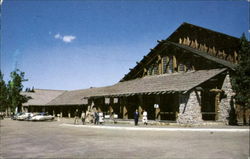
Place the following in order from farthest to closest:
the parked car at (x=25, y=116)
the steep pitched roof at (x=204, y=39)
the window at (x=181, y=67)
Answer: the parked car at (x=25, y=116), the steep pitched roof at (x=204, y=39), the window at (x=181, y=67)

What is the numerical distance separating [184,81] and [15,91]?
50.4 meters

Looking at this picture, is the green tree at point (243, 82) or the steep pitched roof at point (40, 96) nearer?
the green tree at point (243, 82)

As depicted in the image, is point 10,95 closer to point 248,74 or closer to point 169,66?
point 169,66

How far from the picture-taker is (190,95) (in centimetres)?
2611

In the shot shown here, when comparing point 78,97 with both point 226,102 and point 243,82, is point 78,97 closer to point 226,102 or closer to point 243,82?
point 226,102

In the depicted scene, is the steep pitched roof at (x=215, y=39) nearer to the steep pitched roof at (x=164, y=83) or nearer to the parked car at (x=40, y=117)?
the steep pitched roof at (x=164, y=83)

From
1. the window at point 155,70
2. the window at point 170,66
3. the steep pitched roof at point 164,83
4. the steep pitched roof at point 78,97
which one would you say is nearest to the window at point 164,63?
the window at point 170,66

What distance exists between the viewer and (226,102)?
27.8 metres

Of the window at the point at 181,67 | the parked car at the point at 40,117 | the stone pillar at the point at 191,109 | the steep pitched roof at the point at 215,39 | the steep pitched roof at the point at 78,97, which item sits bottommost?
the parked car at the point at 40,117

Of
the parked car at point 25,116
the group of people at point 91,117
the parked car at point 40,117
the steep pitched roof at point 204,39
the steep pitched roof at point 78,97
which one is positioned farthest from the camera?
the steep pitched roof at point 78,97

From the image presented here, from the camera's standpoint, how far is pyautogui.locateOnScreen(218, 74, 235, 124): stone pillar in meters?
27.6

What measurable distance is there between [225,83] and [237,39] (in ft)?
31.7

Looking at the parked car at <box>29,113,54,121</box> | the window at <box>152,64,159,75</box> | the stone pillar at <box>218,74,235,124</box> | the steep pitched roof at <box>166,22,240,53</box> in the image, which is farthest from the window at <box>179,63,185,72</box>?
the parked car at <box>29,113,54,121</box>

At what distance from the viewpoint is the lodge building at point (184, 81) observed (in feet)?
87.7
